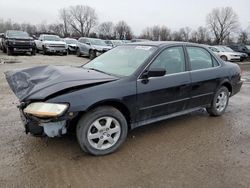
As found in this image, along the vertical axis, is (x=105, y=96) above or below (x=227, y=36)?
below

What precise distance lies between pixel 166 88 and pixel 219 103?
190cm

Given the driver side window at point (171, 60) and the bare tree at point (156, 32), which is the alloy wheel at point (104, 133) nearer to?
the driver side window at point (171, 60)

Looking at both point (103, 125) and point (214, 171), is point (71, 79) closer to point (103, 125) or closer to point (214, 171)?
point (103, 125)

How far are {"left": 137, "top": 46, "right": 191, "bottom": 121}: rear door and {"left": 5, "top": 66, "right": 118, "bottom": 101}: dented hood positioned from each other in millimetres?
573

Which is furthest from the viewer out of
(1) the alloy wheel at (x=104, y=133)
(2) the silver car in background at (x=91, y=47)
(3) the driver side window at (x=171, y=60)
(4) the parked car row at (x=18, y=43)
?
(2) the silver car in background at (x=91, y=47)

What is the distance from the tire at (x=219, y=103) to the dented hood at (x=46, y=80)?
255 centimetres

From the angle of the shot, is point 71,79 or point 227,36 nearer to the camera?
point 71,79

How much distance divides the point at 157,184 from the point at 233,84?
368 centimetres

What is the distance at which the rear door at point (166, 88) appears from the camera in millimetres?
4148

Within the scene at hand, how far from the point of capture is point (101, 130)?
3.78m

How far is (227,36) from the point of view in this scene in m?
73.2

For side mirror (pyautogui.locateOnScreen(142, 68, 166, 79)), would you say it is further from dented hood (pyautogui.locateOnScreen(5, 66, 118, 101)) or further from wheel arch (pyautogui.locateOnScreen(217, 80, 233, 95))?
wheel arch (pyautogui.locateOnScreen(217, 80, 233, 95))

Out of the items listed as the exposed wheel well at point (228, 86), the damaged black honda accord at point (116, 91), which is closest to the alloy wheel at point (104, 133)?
the damaged black honda accord at point (116, 91)

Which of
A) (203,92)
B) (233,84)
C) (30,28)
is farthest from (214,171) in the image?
(30,28)
